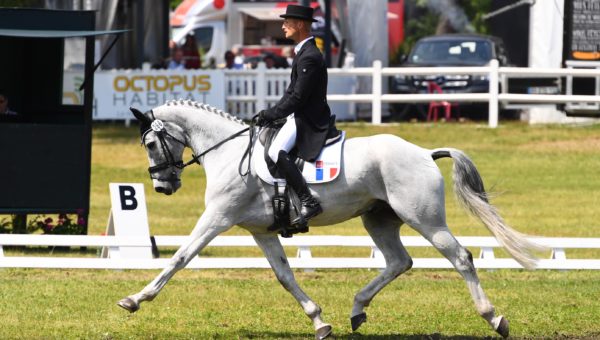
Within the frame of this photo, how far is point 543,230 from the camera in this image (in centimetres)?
1722

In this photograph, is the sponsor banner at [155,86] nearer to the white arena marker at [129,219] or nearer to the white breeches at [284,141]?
the white arena marker at [129,219]

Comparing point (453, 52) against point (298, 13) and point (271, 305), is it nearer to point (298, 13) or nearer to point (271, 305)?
point (271, 305)

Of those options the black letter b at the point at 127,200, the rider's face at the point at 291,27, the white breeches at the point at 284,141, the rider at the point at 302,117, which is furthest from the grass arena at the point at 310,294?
the rider's face at the point at 291,27

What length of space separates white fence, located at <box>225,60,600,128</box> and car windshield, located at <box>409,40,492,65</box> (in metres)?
1.31

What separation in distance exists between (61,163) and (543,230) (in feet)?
21.2

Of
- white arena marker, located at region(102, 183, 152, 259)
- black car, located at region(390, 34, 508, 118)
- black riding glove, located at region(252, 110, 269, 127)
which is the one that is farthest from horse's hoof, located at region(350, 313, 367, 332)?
black car, located at region(390, 34, 508, 118)

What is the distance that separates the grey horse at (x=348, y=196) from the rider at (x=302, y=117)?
194 mm

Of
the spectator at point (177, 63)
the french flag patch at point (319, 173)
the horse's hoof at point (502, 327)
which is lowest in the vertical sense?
the horse's hoof at point (502, 327)

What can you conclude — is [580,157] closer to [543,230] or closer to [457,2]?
[543,230]

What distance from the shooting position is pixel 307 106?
9711mm

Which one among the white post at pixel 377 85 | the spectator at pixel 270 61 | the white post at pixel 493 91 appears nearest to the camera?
the white post at pixel 493 91

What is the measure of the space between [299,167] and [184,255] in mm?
1074

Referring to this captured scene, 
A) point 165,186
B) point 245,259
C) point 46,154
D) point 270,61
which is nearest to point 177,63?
point 270,61

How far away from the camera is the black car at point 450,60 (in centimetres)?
2611
